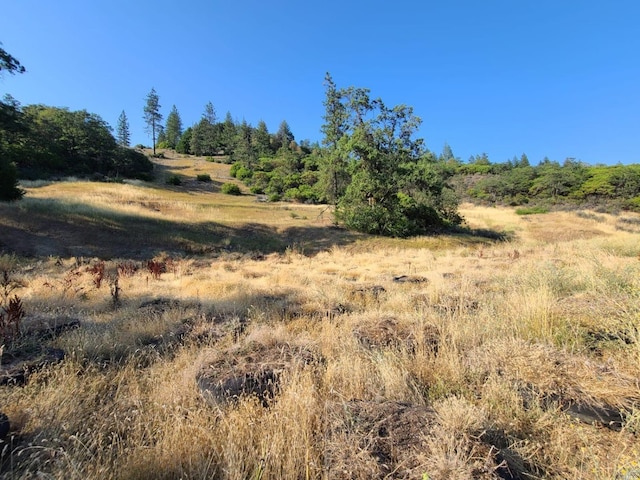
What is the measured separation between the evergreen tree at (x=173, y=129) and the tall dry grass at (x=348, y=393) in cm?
9857

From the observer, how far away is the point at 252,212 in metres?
28.0

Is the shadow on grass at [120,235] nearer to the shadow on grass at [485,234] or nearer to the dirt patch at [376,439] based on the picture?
the shadow on grass at [485,234]

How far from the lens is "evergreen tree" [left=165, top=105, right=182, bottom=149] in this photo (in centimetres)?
9369

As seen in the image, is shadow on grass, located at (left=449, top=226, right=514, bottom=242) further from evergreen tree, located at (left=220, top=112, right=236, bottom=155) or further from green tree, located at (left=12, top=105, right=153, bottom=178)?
evergreen tree, located at (left=220, top=112, right=236, bottom=155)

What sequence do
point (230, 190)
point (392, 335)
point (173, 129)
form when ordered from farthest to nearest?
point (173, 129) < point (230, 190) < point (392, 335)

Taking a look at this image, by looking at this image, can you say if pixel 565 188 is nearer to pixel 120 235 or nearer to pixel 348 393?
pixel 120 235

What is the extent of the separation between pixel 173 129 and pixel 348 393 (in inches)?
4191

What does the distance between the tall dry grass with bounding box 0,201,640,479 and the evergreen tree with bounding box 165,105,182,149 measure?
9857 centimetres

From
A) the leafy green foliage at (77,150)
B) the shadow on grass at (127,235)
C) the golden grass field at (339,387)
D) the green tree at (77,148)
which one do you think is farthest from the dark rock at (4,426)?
the green tree at (77,148)

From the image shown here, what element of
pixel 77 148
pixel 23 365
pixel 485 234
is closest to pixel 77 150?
pixel 77 148

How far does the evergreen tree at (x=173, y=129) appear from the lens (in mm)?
93688

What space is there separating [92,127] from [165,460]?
5790 cm

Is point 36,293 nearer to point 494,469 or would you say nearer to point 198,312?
point 198,312

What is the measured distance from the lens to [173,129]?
9519 cm
